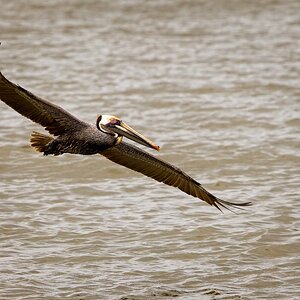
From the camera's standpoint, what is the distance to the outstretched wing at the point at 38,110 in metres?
7.59

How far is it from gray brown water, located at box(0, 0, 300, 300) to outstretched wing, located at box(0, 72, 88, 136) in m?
1.12

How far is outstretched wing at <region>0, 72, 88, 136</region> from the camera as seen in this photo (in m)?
7.59

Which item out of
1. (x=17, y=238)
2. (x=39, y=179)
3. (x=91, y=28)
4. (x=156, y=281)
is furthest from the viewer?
(x=91, y=28)

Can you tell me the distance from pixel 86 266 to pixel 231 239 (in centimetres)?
142

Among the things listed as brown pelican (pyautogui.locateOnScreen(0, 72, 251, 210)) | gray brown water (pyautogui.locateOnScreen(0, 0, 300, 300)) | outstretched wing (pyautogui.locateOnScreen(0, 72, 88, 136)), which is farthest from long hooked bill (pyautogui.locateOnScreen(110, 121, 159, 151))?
gray brown water (pyautogui.locateOnScreen(0, 0, 300, 300))

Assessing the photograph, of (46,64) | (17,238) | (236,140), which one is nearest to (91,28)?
(46,64)

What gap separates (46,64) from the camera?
602 inches

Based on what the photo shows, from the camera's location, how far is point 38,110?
7855 millimetres

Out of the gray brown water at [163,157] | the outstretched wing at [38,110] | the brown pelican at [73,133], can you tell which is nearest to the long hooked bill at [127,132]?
the brown pelican at [73,133]

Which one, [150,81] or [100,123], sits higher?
[150,81]

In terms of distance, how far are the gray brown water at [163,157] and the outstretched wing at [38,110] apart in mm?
1116

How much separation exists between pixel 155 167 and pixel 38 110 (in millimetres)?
1196

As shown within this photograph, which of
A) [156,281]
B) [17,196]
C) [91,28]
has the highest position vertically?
[91,28]

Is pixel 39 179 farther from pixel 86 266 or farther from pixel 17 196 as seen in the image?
pixel 86 266
